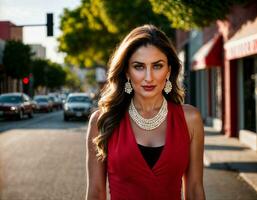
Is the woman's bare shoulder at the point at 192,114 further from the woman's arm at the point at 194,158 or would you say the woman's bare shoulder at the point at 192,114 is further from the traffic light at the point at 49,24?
the traffic light at the point at 49,24

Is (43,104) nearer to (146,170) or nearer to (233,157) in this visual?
(233,157)

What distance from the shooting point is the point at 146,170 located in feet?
9.44

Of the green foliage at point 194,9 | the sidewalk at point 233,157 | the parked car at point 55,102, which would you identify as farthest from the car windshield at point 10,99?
the parked car at point 55,102

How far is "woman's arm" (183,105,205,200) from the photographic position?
3010mm

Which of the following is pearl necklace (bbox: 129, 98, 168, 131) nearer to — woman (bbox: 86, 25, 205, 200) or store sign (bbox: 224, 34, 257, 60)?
woman (bbox: 86, 25, 205, 200)

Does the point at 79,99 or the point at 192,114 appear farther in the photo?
the point at 79,99

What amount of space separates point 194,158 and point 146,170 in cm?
29

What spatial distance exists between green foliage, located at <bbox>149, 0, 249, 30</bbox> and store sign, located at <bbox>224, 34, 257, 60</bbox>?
0.95 metres

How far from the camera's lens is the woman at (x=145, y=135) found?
9.51 ft

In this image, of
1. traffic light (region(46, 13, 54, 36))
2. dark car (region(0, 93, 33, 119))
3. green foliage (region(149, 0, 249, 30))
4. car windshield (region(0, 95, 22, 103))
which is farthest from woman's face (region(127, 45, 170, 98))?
car windshield (region(0, 95, 22, 103))

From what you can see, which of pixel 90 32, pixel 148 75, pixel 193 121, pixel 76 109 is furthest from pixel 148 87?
pixel 90 32

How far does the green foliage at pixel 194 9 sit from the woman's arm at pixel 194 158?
37.0 feet

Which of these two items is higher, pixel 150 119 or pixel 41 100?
pixel 150 119

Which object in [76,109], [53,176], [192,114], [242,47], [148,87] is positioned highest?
[242,47]
